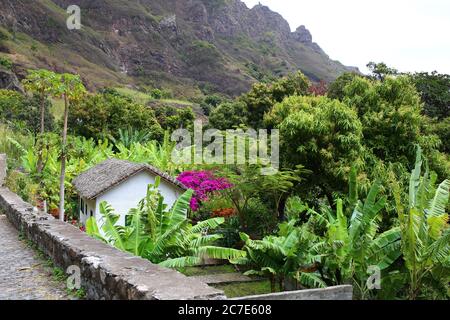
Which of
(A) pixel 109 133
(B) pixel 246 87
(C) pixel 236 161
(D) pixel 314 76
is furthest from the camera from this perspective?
(D) pixel 314 76

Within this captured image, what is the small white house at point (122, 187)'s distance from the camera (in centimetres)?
1958

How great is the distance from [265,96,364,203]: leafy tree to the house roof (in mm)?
5622

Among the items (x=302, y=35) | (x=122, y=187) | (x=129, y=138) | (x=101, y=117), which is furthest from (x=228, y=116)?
(x=302, y=35)

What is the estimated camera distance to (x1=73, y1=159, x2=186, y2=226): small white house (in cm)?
1958

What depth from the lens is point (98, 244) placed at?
21.8 feet

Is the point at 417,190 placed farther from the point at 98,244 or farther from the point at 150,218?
the point at 98,244

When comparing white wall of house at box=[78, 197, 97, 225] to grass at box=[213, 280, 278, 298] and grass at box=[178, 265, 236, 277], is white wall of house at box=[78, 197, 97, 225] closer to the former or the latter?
grass at box=[178, 265, 236, 277]

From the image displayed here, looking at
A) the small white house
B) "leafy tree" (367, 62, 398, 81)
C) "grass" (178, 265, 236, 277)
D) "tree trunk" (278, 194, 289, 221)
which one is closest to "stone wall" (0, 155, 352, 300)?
"grass" (178, 265, 236, 277)

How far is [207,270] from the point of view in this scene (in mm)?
17406

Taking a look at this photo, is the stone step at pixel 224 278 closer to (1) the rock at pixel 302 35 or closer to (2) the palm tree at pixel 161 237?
(2) the palm tree at pixel 161 237
